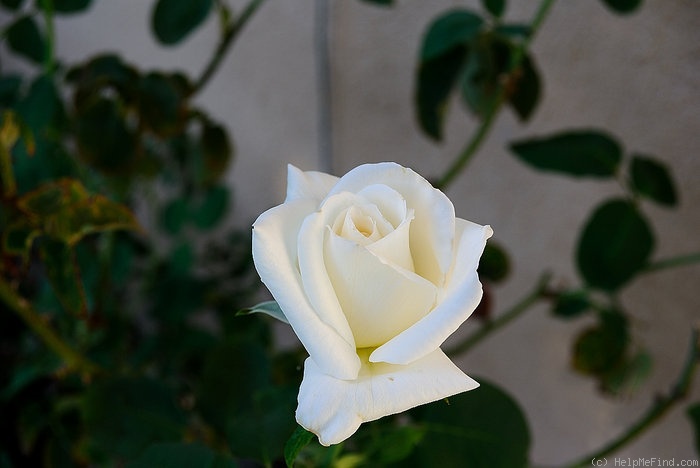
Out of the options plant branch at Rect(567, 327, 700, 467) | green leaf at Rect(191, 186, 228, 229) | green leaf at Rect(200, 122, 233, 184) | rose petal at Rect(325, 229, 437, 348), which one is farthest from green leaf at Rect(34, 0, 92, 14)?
plant branch at Rect(567, 327, 700, 467)

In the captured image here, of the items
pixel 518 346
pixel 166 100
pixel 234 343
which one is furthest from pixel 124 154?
pixel 518 346

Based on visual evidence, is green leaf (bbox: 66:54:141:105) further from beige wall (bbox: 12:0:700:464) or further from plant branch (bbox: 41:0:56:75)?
beige wall (bbox: 12:0:700:464)

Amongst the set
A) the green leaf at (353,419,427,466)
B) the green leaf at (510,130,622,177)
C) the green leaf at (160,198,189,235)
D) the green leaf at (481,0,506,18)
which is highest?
the green leaf at (481,0,506,18)

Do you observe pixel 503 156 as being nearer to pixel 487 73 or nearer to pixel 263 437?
pixel 487 73

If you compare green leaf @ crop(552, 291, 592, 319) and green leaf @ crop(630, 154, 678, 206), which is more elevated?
green leaf @ crop(630, 154, 678, 206)

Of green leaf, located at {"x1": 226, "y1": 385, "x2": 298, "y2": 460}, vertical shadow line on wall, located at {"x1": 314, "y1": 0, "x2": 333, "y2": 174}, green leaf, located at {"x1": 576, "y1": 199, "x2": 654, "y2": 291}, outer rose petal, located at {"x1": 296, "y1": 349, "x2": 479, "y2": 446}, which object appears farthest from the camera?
vertical shadow line on wall, located at {"x1": 314, "y1": 0, "x2": 333, "y2": 174}

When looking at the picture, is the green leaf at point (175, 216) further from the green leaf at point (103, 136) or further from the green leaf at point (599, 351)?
the green leaf at point (599, 351)

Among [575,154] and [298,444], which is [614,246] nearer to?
[575,154]
